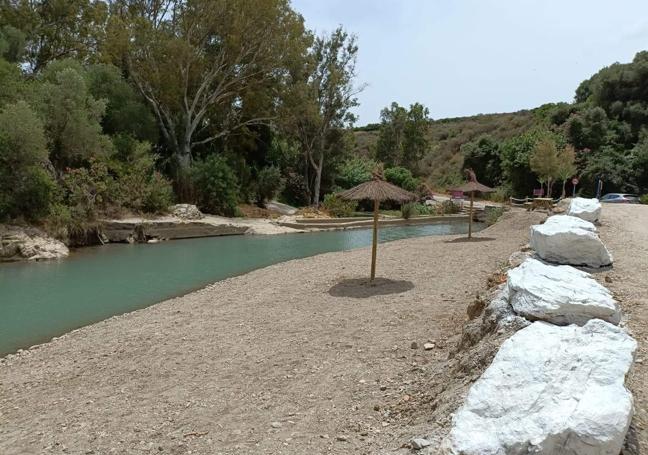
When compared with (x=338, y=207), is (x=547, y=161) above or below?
above

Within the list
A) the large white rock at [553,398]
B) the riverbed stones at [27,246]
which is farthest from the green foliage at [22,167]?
the large white rock at [553,398]

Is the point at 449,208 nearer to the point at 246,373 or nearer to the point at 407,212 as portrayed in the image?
the point at 407,212

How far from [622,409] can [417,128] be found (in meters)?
46.8

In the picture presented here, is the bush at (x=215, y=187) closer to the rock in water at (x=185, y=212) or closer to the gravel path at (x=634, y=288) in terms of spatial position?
the rock in water at (x=185, y=212)

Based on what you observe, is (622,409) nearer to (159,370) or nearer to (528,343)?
(528,343)

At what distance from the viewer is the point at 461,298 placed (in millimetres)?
8055

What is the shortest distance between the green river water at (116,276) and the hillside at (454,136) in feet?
111

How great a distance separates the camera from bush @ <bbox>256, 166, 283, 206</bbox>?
3086cm

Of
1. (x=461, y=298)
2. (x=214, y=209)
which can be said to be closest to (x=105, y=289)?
(x=461, y=298)

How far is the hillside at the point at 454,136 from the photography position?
5400 cm

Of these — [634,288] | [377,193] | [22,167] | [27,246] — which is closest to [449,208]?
[22,167]

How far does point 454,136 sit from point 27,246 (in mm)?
55300

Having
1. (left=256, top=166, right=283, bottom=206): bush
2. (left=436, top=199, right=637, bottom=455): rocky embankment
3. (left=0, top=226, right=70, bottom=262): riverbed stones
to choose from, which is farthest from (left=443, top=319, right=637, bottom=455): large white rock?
(left=256, top=166, right=283, bottom=206): bush

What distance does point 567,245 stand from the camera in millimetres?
6539
